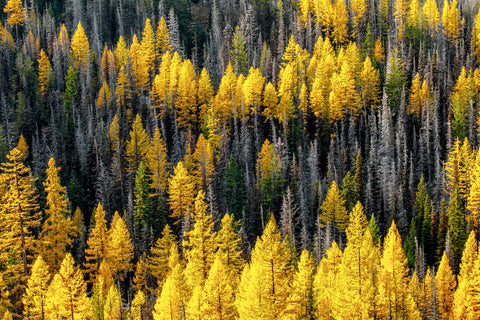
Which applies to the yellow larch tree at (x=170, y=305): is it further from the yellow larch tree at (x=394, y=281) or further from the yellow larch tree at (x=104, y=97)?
the yellow larch tree at (x=104, y=97)

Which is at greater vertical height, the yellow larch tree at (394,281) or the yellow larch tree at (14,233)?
the yellow larch tree at (14,233)

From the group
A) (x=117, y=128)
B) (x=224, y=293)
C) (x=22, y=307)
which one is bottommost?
(x=22, y=307)

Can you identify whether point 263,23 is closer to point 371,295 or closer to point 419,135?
point 419,135

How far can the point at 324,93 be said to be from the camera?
10281 cm

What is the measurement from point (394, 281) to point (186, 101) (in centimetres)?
5400

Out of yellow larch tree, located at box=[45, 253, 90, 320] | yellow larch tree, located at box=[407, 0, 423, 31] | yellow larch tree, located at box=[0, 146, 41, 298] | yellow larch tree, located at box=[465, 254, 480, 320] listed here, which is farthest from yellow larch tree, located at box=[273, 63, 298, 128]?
yellow larch tree, located at box=[45, 253, 90, 320]

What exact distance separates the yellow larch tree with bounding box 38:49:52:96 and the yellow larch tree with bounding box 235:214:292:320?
70856mm

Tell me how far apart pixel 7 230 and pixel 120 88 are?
153 ft

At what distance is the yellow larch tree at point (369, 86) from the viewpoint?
103812 mm

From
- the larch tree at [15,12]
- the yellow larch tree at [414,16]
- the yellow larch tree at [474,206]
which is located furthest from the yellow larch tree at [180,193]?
the larch tree at [15,12]

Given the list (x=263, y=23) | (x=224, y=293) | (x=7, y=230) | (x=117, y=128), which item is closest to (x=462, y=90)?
(x=263, y=23)

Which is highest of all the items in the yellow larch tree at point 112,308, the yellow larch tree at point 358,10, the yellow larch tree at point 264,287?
the yellow larch tree at point 358,10

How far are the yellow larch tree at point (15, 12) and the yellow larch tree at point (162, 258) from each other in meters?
86.7

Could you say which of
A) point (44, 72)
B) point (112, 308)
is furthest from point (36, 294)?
point (44, 72)
